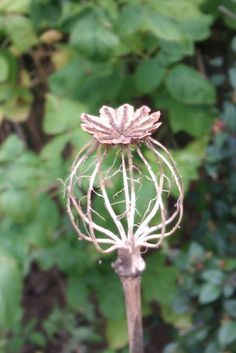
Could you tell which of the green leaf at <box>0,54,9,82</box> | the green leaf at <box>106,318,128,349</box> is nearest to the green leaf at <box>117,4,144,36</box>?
the green leaf at <box>0,54,9,82</box>

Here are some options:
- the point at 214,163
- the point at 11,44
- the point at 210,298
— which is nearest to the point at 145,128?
the point at 210,298

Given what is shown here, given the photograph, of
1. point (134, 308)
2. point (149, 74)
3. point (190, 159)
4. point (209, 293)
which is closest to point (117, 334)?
point (209, 293)

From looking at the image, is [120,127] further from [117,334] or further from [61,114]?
[117,334]

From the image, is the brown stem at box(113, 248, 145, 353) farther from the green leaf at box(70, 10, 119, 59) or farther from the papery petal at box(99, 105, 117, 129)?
the green leaf at box(70, 10, 119, 59)

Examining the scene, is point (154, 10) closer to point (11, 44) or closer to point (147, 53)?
point (147, 53)

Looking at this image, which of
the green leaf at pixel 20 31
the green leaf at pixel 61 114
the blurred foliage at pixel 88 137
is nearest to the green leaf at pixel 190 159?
the blurred foliage at pixel 88 137
